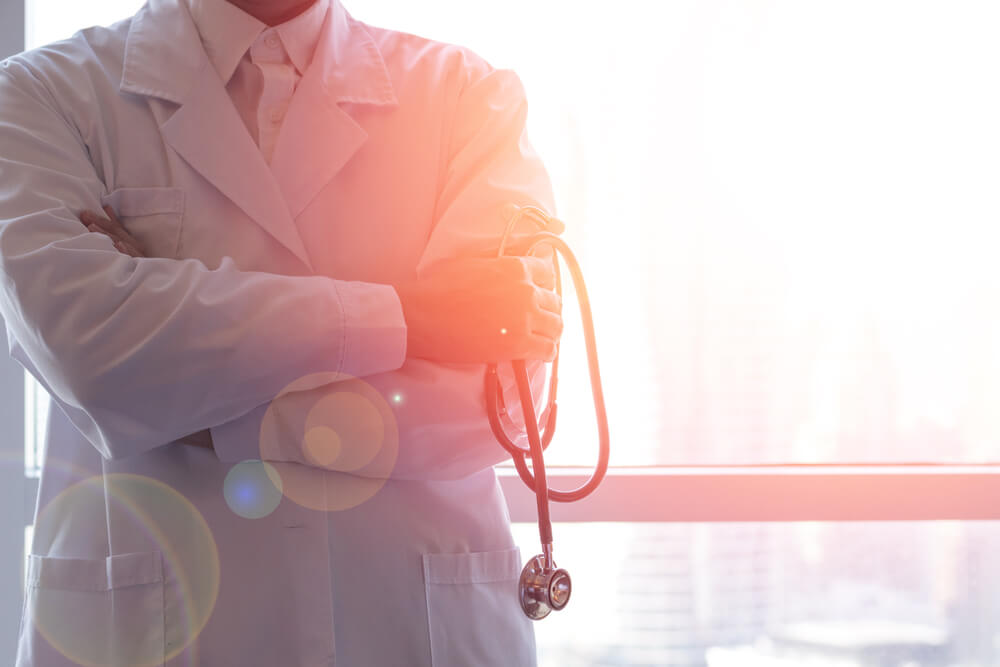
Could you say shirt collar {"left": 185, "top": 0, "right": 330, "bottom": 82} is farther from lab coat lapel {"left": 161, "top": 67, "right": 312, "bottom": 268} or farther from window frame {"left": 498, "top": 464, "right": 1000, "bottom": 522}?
window frame {"left": 498, "top": 464, "right": 1000, "bottom": 522}

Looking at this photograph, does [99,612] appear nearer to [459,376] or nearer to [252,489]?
[252,489]

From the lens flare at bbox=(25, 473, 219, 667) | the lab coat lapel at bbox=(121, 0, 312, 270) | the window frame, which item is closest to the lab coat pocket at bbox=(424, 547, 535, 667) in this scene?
the lens flare at bbox=(25, 473, 219, 667)

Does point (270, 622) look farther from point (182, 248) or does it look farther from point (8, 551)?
point (8, 551)

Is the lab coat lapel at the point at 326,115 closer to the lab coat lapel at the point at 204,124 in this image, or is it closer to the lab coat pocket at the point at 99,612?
the lab coat lapel at the point at 204,124

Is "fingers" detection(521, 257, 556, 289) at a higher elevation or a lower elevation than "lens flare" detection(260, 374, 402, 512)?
higher

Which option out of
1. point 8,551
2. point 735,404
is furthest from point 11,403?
point 735,404

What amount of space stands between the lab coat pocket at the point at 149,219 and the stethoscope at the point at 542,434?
400mm

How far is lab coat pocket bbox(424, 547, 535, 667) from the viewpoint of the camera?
85 centimetres

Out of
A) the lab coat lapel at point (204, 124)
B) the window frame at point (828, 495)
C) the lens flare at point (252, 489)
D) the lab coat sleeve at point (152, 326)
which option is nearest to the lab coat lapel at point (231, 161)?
the lab coat lapel at point (204, 124)

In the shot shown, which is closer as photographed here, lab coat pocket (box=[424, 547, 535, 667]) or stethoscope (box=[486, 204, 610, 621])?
stethoscope (box=[486, 204, 610, 621])

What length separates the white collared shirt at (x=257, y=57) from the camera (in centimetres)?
97

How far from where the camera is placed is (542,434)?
0.94 m

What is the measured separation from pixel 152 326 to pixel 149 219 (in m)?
0.20

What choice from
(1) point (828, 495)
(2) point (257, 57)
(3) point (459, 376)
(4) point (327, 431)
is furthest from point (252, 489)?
(1) point (828, 495)
